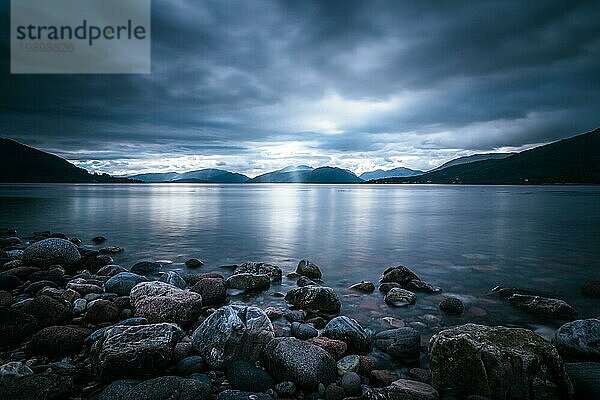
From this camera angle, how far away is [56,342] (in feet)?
24.2

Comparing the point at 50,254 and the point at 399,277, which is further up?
the point at 50,254

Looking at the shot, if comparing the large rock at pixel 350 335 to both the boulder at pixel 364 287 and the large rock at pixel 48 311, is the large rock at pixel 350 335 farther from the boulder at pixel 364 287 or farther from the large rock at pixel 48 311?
the large rock at pixel 48 311

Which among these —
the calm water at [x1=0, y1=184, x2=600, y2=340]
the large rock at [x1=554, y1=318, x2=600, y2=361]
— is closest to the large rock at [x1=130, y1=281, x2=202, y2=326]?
the calm water at [x1=0, y1=184, x2=600, y2=340]

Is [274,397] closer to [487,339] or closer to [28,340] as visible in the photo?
[487,339]

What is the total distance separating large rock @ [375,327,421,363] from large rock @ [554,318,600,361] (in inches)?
133

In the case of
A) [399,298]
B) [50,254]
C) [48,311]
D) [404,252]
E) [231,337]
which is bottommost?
[404,252]

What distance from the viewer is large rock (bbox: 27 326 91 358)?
7.27 metres

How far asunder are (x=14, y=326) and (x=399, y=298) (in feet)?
35.7

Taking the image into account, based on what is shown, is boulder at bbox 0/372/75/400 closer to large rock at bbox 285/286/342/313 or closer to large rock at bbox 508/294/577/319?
large rock at bbox 285/286/342/313

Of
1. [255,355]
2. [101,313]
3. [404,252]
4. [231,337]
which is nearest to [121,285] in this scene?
[101,313]

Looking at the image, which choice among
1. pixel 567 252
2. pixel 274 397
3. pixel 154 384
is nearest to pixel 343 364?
pixel 274 397

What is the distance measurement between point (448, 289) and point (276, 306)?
282 inches

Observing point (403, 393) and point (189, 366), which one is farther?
point (189, 366)

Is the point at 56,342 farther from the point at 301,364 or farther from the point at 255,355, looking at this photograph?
the point at 301,364
